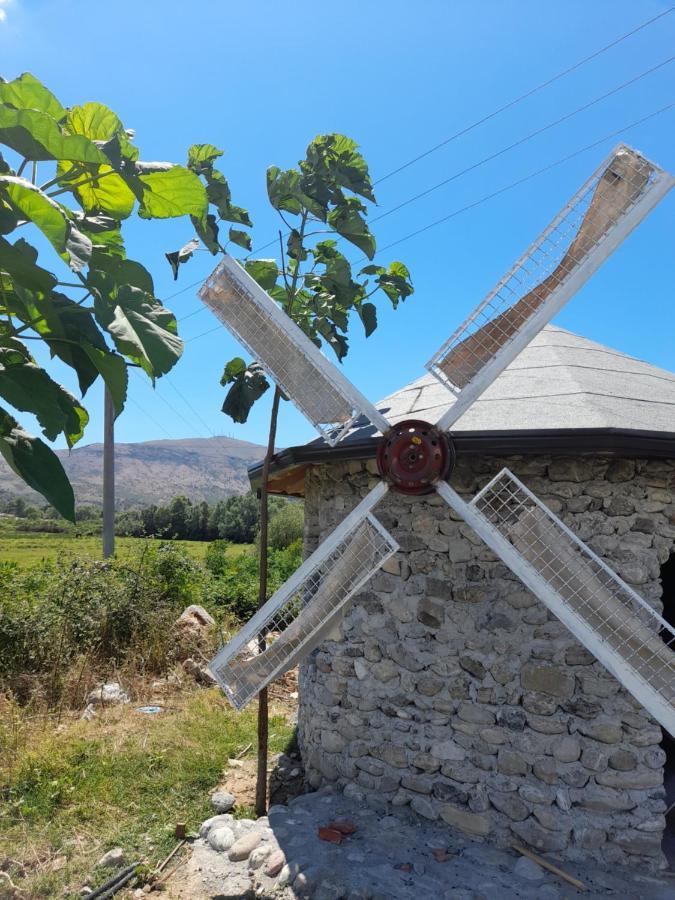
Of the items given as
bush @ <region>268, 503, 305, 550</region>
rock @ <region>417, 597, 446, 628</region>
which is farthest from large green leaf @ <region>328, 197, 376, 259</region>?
bush @ <region>268, 503, 305, 550</region>

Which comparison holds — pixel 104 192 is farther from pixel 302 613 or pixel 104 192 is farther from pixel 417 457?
pixel 302 613

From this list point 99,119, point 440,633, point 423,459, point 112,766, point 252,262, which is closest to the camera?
point 99,119

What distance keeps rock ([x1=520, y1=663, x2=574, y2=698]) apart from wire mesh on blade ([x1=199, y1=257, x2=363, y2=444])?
1.99 metres

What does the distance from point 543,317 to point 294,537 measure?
739 inches

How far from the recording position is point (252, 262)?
5055 millimetres

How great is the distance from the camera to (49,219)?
1.99m

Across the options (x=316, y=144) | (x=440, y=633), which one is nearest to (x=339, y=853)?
(x=440, y=633)

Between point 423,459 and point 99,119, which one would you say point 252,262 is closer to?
point 423,459

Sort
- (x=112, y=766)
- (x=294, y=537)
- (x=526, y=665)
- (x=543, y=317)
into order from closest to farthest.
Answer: (x=543, y=317), (x=526, y=665), (x=112, y=766), (x=294, y=537)

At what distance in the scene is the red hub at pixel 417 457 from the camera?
401cm

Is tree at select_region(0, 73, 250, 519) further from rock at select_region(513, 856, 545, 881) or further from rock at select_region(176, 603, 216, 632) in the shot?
rock at select_region(176, 603, 216, 632)

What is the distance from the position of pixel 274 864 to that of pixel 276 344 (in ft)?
11.0

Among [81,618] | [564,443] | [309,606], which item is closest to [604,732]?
[564,443]

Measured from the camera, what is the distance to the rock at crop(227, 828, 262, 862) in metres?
4.40
